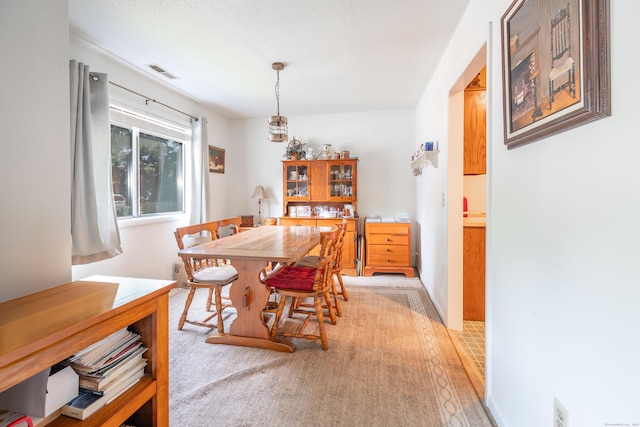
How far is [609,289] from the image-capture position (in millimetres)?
732

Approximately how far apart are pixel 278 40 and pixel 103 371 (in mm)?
2466

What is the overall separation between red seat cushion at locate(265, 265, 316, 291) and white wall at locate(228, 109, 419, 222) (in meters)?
2.33

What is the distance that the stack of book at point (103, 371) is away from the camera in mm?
851

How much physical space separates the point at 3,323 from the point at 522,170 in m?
1.82

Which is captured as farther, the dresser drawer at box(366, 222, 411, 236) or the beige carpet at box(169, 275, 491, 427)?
the dresser drawer at box(366, 222, 411, 236)

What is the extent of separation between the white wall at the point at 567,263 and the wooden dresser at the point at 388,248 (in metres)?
2.31

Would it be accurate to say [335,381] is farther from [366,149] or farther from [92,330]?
[366,149]

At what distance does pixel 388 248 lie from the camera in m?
3.88

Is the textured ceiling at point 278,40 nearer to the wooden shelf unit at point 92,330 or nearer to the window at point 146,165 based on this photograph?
the window at point 146,165

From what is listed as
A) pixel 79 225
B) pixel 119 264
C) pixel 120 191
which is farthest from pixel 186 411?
pixel 120 191

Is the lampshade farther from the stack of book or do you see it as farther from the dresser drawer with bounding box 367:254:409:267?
the stack of book

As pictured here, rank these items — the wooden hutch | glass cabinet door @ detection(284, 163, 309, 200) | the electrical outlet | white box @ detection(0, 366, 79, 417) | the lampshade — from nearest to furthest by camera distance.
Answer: white box @ detection(0, 366, 79, 417) < the electrical outlet < the wooden hutch < glass cabinet door @ detection(284, 163, 309, 200) < the lampshade

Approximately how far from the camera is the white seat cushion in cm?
224

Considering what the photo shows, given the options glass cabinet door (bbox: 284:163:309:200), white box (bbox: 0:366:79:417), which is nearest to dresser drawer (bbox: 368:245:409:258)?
glass cabinet door (bbox: 284:163:309:200)
